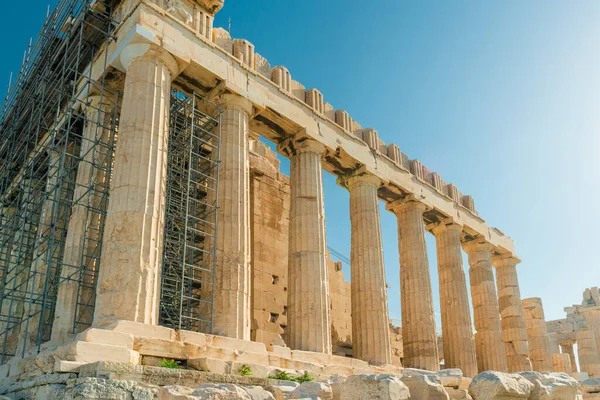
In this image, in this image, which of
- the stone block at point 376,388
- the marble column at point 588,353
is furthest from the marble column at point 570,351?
the stone block at point 376,388

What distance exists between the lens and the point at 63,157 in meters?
14.6

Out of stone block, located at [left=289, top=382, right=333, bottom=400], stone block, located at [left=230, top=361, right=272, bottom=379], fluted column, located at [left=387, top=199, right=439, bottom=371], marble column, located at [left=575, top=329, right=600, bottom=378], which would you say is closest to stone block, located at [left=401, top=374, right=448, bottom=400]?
stone block, located at [left=289, top=382, right=333, bottom=400]

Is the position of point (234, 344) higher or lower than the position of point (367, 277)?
lower

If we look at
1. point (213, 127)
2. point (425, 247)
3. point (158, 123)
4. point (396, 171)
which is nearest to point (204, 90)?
point (213, 127)

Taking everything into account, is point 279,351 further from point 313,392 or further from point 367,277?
point 367,277

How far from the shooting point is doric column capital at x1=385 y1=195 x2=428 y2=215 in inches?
906

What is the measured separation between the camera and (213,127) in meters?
17.2

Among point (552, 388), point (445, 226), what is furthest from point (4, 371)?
point (445, 226)

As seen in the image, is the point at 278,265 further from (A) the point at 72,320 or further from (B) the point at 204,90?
(A) the point at 72,320

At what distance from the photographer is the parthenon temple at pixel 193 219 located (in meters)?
12.2

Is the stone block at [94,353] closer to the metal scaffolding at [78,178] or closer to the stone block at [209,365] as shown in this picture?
the stone block at [209,365]

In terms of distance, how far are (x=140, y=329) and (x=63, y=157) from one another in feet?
17.9

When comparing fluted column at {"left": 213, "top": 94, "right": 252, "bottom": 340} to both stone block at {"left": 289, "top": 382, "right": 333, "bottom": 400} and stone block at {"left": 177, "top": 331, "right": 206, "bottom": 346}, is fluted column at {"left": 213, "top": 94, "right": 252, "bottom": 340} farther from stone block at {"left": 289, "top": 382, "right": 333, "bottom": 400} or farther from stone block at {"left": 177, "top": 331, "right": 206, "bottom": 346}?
stone block at {"left": 289, "top": 382, "right": 333, "bottom": 400}

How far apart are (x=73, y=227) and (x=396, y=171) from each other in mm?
11984
